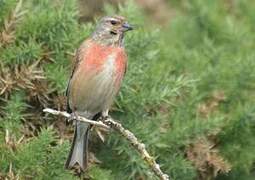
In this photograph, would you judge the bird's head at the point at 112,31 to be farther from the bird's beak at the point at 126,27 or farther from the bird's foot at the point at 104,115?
the bird's foot at the point at 104,115

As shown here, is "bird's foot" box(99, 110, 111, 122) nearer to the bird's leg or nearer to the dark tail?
the bird's leg

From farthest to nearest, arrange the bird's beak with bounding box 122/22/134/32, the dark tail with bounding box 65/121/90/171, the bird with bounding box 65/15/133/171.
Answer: the bird's beak with bounding box 122/22/134/32 < the bird with bounding box 65/15/133/171 < the dark tail with bounding box 65/121/90/171

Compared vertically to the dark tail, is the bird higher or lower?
higher

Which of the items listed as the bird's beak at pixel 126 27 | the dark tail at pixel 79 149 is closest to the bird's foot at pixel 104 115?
the dark tail at pixel 79 149

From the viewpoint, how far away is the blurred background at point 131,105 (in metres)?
5.48

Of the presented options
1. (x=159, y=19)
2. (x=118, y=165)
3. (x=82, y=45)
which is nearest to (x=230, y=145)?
(x=118, y=165)

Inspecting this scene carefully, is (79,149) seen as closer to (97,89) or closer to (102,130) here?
(102,130)

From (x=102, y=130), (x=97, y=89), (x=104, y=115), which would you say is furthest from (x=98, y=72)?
(x=102, y=130)

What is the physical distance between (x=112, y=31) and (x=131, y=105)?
51 centimetres

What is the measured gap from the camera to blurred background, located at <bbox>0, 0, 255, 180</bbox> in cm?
548

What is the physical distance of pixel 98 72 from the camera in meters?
5.85

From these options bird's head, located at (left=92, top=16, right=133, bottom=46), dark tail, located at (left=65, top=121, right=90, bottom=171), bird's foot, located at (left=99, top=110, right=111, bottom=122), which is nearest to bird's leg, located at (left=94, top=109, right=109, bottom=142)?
bird's foot, located at (left=99, top=110, right=111, bottom=122)

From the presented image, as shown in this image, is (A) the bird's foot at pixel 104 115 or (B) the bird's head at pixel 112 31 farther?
(B) the bird's head at pixel 112 31


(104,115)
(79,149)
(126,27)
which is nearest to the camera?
(79,149)
